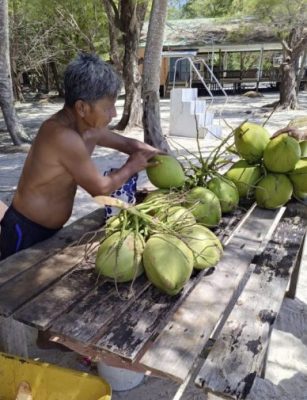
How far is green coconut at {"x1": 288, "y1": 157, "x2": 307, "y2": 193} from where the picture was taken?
199 centimetres

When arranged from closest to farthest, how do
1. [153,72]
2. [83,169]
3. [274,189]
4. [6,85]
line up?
[83,169] → [274,189] → [153,72] → [6,85]

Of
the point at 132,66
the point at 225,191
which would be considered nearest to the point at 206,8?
the point at 132,66

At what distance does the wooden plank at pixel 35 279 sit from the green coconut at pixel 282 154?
3.13ft

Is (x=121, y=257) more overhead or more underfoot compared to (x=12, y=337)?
more overhead

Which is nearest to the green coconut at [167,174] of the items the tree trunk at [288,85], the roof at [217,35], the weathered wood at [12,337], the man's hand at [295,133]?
the man's hand at [295,133]

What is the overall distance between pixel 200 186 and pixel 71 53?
18.4 m

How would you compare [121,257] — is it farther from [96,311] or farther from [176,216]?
[176,216]

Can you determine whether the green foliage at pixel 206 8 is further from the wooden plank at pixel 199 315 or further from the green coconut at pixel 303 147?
the wooden plank at pixel 199 315

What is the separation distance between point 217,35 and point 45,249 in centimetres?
1913

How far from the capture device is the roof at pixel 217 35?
18.2 meters

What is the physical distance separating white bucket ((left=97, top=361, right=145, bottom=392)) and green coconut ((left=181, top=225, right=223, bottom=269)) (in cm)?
78

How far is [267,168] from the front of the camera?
2.01 m

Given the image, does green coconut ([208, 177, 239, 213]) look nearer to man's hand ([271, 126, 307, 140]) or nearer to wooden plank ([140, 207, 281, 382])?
wooden plank ([140, 207, 281, 382])

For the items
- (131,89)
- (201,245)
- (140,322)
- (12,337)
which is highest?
(201,245)
